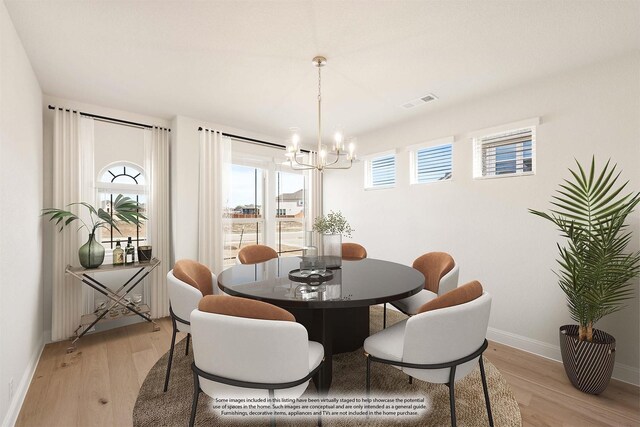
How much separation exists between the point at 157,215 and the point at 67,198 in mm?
876

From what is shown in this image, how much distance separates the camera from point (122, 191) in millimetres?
3488

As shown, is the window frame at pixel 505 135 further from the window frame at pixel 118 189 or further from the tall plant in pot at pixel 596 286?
the window frame at pixel 118 189

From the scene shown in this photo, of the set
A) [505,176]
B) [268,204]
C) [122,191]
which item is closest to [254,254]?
[268,204]

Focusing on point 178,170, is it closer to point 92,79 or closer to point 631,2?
point 92,79

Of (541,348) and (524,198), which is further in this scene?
(524,198)

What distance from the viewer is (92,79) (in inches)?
105

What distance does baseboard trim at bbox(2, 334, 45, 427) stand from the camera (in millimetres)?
1749

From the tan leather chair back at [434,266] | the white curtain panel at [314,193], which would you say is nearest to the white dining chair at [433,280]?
the tan leather chair back at [434,266]

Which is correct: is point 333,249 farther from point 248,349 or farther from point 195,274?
point 248,349

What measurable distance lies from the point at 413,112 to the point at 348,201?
1.77 m

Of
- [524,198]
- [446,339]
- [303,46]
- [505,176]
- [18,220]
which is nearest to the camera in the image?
[446,339]

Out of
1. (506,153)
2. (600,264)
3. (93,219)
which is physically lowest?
(600,264)

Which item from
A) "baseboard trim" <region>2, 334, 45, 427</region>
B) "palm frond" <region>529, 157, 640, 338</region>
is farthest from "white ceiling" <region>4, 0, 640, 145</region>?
"baseboard trim" <region>2, 334, 45, 427</region>

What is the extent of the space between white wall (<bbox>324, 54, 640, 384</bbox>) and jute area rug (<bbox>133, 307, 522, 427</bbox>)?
828mm
